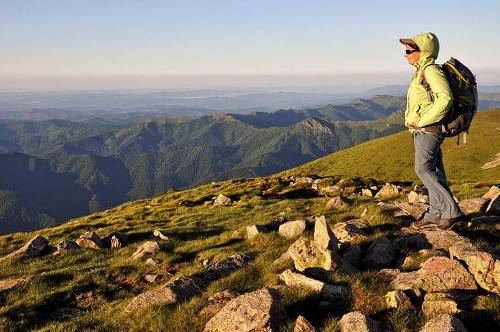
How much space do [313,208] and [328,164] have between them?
145 m

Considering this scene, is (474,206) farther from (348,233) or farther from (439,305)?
(439,305)

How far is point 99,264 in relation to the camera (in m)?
16.5

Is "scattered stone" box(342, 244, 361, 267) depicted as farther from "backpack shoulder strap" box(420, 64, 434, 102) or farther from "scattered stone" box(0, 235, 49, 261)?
"scattered stone" box(0, 235, 49, 261)

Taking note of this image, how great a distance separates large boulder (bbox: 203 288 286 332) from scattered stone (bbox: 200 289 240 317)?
72 cm

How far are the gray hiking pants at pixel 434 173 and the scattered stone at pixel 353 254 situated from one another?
139 inches

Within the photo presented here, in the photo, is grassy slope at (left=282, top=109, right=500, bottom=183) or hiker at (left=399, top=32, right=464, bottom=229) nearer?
hiker at (left=399, top=32, right=464, bottom=229)

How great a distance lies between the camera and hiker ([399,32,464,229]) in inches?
433

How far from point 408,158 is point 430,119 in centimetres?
13752

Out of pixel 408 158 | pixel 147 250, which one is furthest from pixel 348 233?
pixel 408 158

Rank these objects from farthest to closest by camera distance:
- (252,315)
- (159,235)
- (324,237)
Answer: (159,235)
(324,237)
(252,315)

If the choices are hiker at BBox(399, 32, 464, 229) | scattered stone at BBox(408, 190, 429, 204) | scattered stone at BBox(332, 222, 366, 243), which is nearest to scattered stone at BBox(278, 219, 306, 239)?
scattered stone at BBox(332, 222, 366, 243)

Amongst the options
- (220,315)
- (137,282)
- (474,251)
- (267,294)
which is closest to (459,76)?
(474,251)

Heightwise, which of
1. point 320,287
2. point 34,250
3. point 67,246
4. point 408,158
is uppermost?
point 320,287

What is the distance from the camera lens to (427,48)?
456 inches
